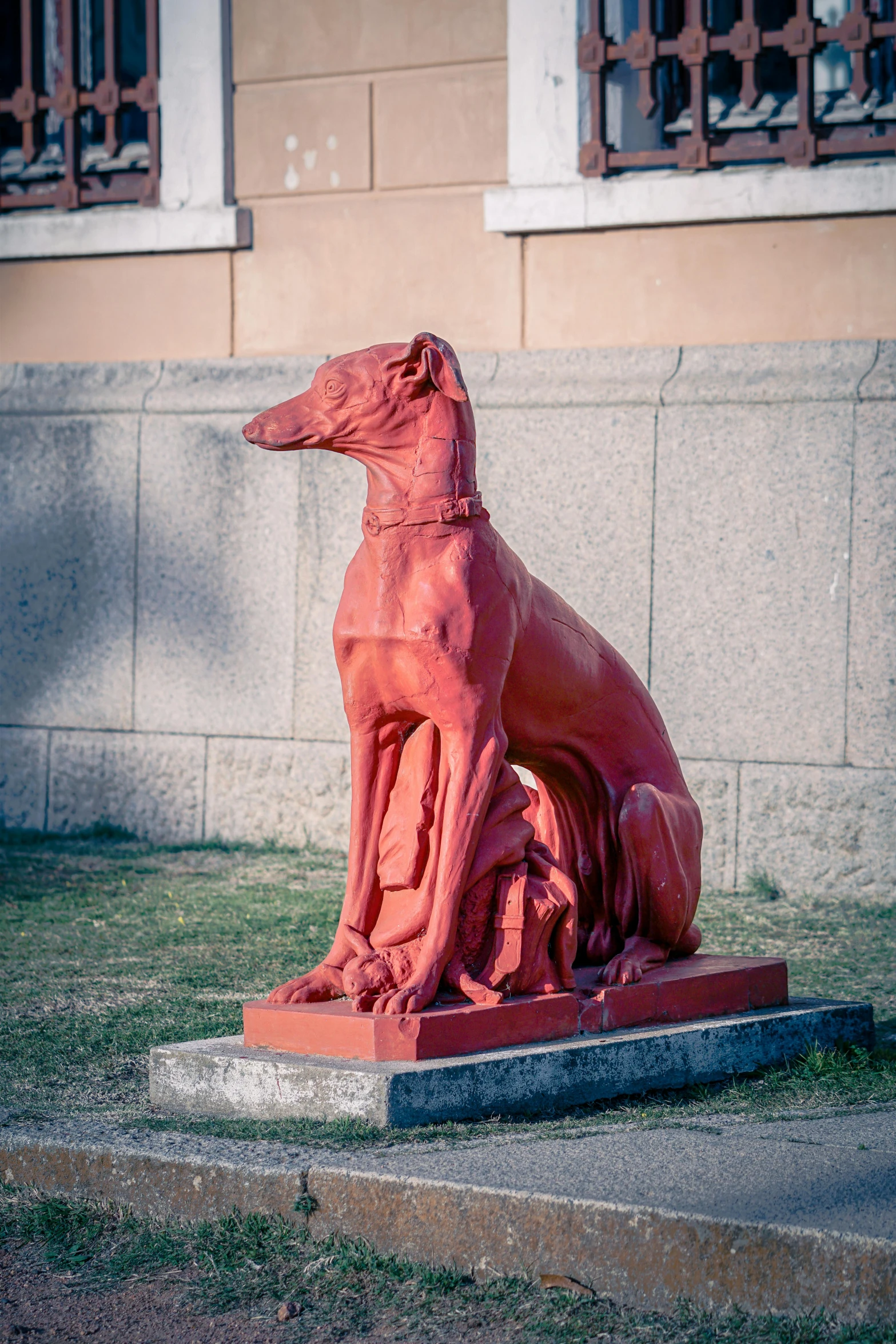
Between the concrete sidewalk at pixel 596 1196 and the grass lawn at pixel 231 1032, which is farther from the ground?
the concrete sidewalk at pixel 596 1196

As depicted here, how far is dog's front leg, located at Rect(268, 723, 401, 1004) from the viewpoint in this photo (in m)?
4.25

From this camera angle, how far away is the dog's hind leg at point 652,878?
4.63m

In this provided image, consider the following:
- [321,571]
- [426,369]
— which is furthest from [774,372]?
[426,369]

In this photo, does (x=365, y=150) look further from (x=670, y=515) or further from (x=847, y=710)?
(x=847, y=710)

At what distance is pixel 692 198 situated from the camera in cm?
797

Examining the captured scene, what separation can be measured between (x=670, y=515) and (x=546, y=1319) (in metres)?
5.30

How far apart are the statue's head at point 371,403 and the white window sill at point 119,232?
4.99m

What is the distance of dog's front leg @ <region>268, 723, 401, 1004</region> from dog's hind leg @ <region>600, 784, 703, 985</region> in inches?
29.5

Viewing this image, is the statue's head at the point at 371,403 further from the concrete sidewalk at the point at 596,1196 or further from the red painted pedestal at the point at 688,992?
the concrete sidewalk at the point at 596,1196

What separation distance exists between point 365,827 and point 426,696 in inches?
16.2

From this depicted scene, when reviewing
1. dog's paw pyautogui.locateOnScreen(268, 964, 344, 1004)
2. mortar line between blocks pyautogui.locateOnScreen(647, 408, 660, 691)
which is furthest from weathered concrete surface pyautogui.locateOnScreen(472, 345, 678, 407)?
dog's paw pyautogui.locateOnScreen(268, 964, 344, 1004)

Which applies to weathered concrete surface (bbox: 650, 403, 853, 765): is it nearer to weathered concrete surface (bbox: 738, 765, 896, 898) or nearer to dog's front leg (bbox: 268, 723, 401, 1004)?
weathered concrete surface (bbox: 738, 765, 896, 898)

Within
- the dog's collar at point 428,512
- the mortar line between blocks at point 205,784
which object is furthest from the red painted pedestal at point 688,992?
the mortar line between blocks at point 205,784

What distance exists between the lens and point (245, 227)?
889 cm
